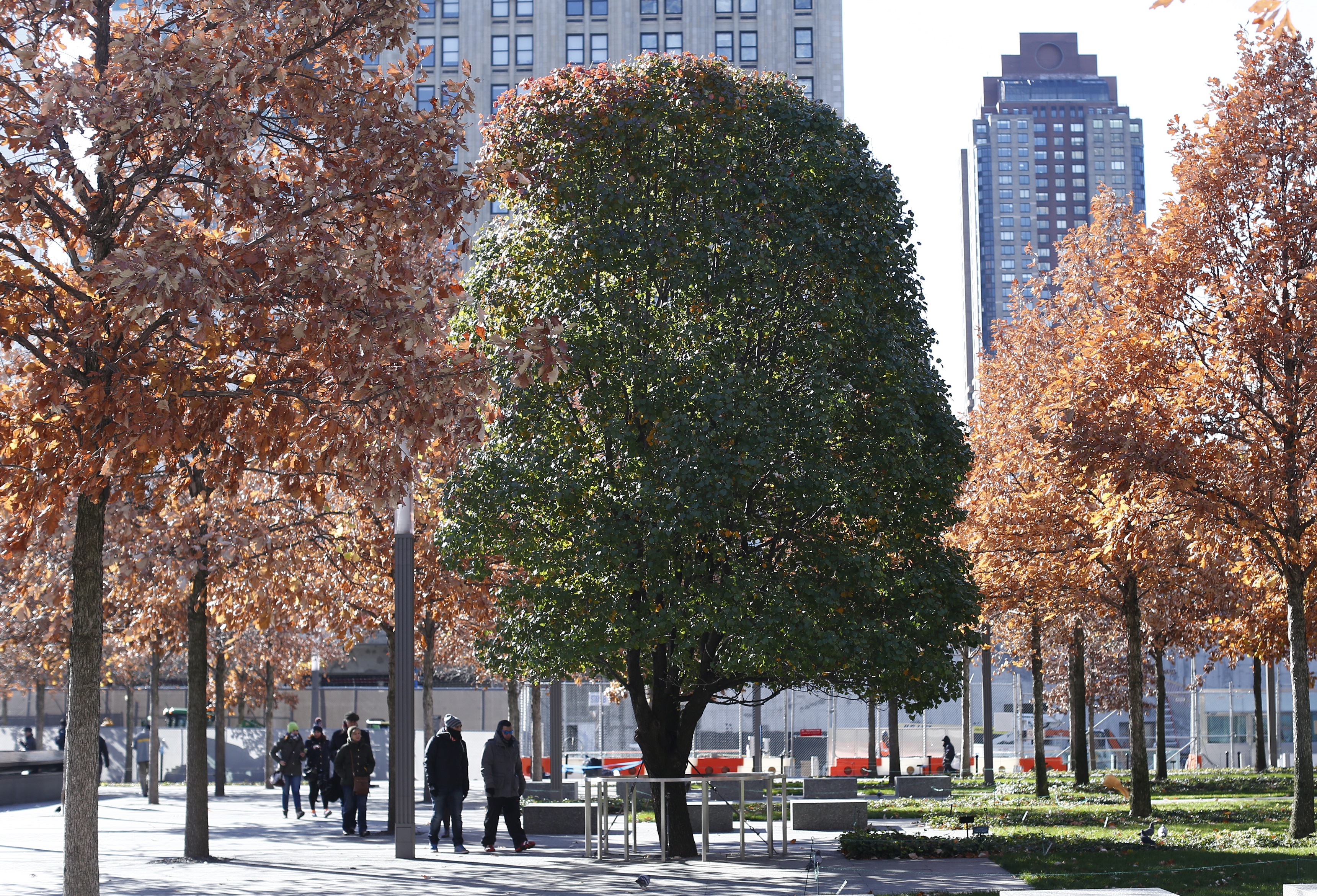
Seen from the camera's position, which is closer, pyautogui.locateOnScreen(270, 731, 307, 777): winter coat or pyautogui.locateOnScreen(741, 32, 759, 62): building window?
pyautogui.locateOnScreen(270, 731, 307, 777): winter coat

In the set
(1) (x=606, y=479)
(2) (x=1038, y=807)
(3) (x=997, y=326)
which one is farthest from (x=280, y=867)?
(3) (x=997, y=326)

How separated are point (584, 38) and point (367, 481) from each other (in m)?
78.6

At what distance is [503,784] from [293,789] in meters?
9.42

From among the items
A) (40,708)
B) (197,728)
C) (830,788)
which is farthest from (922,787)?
(40,708)

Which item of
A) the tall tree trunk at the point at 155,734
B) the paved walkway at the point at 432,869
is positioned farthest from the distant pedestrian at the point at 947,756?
the tall tree trunk at the point at 155,734

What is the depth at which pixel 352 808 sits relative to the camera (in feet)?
68.1

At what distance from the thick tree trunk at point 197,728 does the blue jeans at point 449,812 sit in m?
2.91

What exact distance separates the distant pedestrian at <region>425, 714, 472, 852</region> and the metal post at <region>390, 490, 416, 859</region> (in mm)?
940

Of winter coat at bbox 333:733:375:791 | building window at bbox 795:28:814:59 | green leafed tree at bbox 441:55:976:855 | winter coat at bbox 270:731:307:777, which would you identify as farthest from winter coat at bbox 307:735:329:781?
building window at bbox 795:28:814:59

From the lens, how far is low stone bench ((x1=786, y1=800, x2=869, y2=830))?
68.2 ft

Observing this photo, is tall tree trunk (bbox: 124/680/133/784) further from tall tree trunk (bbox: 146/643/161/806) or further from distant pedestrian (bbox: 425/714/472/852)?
distant pedestrian (bbox: 425/714/472/852)

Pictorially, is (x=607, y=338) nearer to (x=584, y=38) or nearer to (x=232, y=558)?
(x=232, y=558)

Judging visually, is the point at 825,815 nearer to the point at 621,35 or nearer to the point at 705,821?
the point at 705,821

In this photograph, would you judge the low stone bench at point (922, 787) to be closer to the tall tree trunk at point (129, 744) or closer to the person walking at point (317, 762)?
→ the person walking at point (317, 762)
